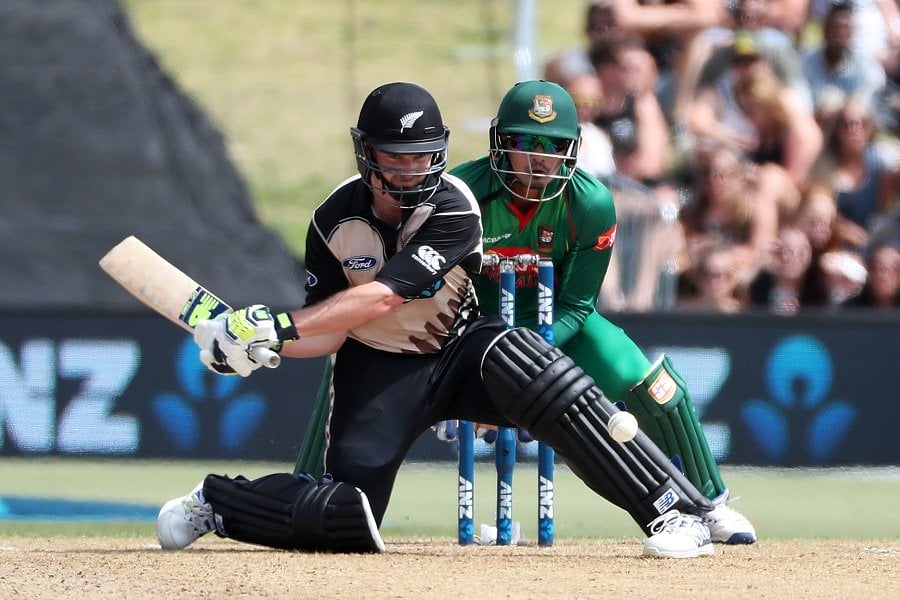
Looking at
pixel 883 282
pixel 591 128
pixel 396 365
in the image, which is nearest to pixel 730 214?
pixel 883 282

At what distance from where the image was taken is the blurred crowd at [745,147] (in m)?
10.9

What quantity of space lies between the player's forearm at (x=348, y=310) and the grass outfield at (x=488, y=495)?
62.7 inches

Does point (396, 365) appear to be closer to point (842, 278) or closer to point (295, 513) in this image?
point (295, 513)

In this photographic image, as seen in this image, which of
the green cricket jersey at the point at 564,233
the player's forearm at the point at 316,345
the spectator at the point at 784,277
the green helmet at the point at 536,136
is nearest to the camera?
the player's forearm at the point at 316,345

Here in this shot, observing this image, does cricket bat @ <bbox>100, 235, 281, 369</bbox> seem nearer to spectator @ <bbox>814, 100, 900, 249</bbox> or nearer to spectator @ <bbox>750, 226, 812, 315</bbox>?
spectator @ <bbox>750, 226, 812, 315</bbox>

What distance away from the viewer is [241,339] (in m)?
5.18

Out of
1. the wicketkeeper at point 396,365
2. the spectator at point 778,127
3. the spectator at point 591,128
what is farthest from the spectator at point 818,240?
the wicketkeeper at point 396,365

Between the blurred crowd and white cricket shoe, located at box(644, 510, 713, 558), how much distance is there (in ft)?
16.4

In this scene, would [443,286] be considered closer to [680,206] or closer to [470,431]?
[470,431]

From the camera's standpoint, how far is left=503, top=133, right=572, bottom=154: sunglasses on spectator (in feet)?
19.0

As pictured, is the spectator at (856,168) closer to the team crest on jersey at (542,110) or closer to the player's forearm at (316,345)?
the team crest on jersey at (542,110)

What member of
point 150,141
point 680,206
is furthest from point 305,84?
point 680,206

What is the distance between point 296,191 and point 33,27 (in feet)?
9.59

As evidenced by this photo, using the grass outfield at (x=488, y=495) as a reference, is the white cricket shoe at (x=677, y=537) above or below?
above
